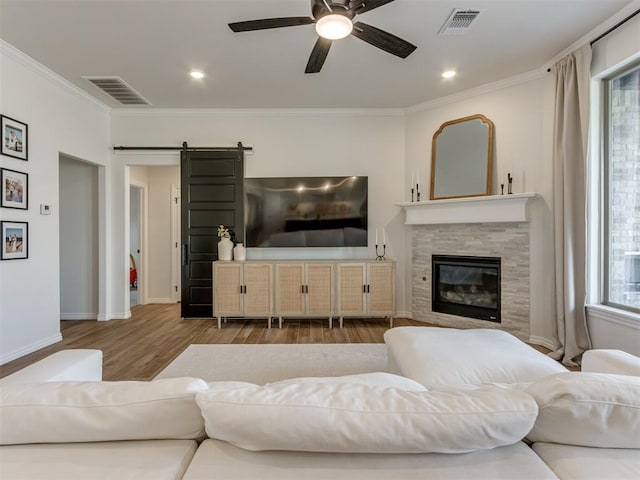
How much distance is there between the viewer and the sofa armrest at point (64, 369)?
1.18m

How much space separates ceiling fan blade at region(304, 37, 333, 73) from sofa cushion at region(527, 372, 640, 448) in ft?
7.63

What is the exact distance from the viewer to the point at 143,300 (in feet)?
17.4

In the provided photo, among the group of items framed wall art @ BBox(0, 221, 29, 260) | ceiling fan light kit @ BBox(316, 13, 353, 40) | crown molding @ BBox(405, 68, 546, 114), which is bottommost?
framed wall art @ BBox(0, 221, 29, 260)

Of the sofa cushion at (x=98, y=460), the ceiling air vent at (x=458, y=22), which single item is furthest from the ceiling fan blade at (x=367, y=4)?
the sofa cushion at (x=98, y=460)

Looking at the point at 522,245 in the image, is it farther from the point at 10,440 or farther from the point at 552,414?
the point at 10,440

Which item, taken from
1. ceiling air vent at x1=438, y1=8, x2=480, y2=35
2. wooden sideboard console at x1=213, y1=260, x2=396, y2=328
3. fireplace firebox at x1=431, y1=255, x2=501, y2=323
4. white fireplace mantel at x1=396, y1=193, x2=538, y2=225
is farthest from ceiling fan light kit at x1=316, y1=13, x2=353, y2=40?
fireplace firebox at x1=431, y1=255, x2=501, y2=323

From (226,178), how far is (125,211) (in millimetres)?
1474

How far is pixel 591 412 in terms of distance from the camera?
767 mm

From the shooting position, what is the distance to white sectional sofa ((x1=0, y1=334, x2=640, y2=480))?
27.9 inches

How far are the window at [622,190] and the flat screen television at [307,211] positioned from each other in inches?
95.3

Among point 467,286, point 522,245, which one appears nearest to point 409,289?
point 467,286

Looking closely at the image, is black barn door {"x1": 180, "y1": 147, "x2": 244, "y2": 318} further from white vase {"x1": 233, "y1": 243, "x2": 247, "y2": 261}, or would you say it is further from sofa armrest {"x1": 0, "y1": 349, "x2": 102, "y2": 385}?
sofa armrest {"x1": 0, "y1": 349, "x2": 102, "y2": 385}

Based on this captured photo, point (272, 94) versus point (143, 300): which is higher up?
point (272, 94)

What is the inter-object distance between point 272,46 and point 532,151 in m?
2.87
